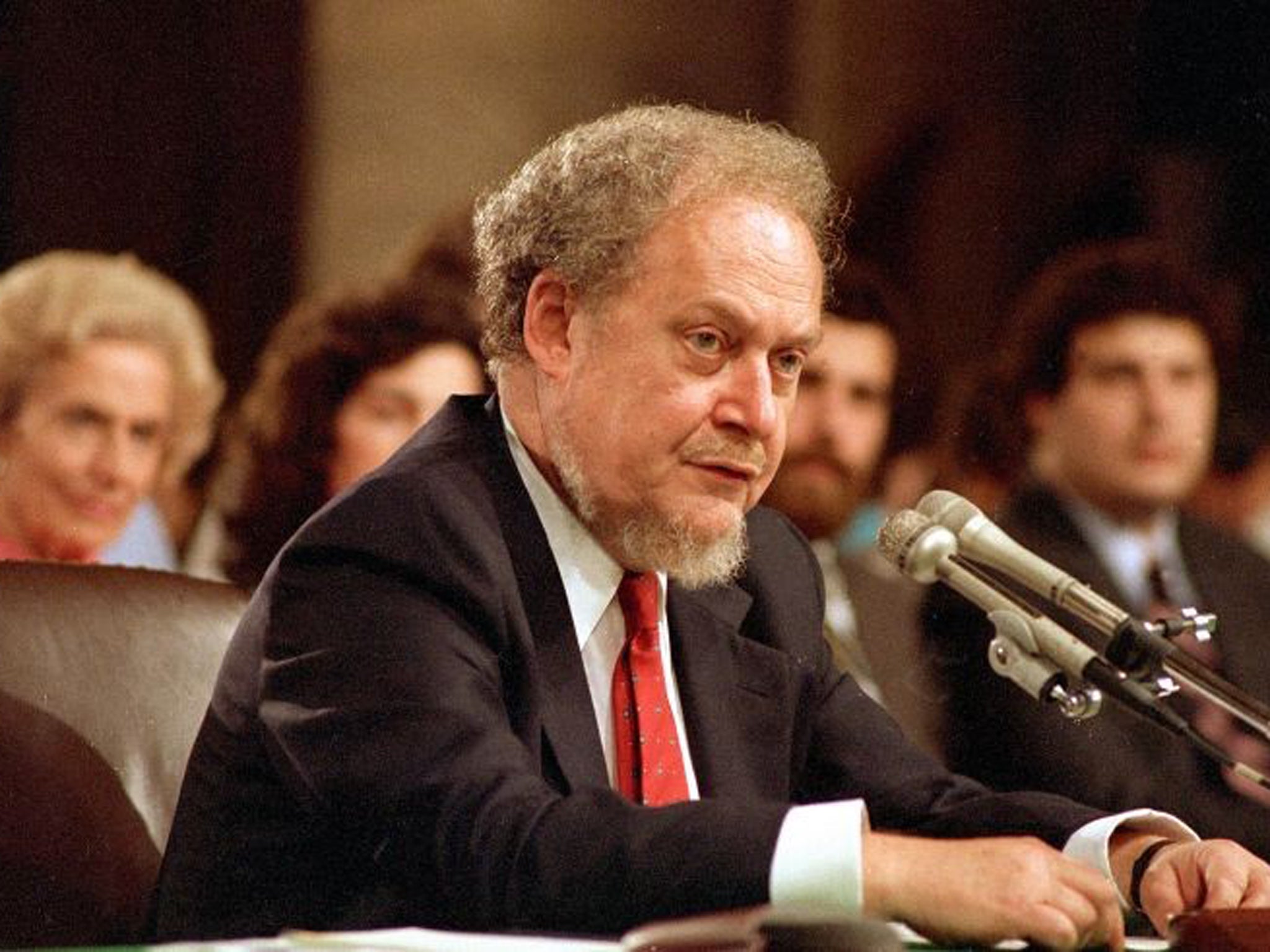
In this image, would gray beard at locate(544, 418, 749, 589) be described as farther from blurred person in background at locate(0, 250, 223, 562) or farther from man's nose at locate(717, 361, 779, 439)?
blurred person in background at locate(0, 250, 223, 562)

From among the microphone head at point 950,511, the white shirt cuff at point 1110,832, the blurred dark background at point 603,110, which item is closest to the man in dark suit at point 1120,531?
the blurred dark background at point 603,110

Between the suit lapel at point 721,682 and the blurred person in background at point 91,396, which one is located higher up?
the blurred person in background at point 91,396

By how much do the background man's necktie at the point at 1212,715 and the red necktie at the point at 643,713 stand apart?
1.58m

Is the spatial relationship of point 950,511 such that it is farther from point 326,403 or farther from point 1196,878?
point 326,403

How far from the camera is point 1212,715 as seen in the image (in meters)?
3.65

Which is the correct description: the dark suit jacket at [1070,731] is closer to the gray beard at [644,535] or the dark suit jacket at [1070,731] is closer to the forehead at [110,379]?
the forehead at [110,379]

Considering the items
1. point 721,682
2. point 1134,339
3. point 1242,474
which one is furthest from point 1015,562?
point 1242,474

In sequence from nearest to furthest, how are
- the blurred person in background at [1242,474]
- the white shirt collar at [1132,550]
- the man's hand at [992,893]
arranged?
the man's hand at [992,893] → the white shirt collar at [1132,550] → the blurred person in background at [1242,474]

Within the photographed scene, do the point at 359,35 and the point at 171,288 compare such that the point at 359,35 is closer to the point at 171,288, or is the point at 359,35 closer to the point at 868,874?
the point at 171,288

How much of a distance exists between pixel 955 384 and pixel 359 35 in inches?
51.6

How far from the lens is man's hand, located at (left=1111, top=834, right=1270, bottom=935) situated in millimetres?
1812

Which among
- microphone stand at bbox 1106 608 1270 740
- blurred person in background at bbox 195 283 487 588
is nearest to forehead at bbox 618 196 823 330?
microphone stand at bbox 1106 608 1270 740

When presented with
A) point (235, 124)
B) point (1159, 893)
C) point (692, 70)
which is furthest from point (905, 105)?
point (1159, 893)

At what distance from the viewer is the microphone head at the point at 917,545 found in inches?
67.6
